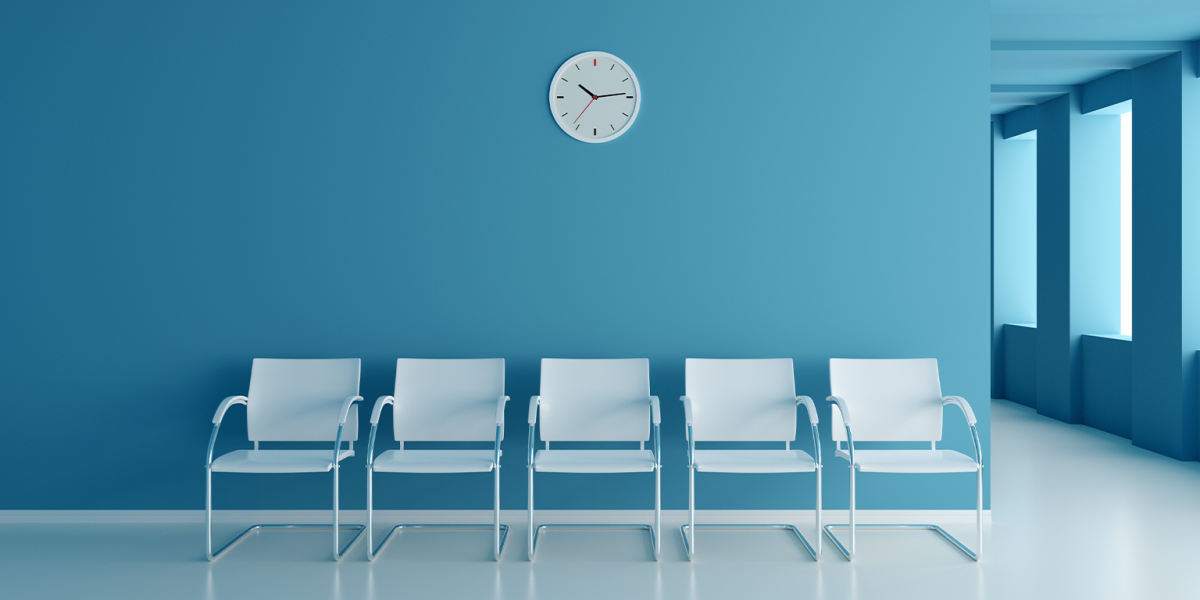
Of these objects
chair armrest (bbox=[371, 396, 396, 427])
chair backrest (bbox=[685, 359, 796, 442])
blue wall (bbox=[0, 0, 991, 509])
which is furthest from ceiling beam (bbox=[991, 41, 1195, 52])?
chair armrest (bbox=[371, 396, 396, 427])

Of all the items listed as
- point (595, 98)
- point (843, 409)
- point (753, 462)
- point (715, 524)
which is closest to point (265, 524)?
point (715, 524)

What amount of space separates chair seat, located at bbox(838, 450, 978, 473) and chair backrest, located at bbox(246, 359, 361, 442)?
2260mm

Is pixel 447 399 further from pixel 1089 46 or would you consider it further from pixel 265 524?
pixel 1089 46

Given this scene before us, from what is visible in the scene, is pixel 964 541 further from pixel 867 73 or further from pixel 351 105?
pixel 351 105

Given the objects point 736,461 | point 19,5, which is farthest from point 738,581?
point 19,5

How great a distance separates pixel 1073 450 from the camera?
5438 millimetres

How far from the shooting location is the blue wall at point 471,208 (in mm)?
3828

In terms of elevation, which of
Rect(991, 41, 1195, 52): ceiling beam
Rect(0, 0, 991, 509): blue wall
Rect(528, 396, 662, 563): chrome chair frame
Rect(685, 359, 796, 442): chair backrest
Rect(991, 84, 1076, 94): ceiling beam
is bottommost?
Rect(528, 396, 662, 563): chrome chair frame

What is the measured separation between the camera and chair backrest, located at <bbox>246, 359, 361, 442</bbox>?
11.9ft

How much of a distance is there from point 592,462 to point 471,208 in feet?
4.61

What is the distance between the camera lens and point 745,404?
3.60 m

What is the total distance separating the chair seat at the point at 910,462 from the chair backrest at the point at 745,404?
1.03ft

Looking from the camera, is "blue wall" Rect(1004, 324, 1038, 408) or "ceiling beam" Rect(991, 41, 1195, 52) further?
"blue wall" Rect(1004, 324, 1038, 408)

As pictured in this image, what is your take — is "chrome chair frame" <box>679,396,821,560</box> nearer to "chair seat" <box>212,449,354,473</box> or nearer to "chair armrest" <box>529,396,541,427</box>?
"chair armrest" <box>529,396,541,427</box>
